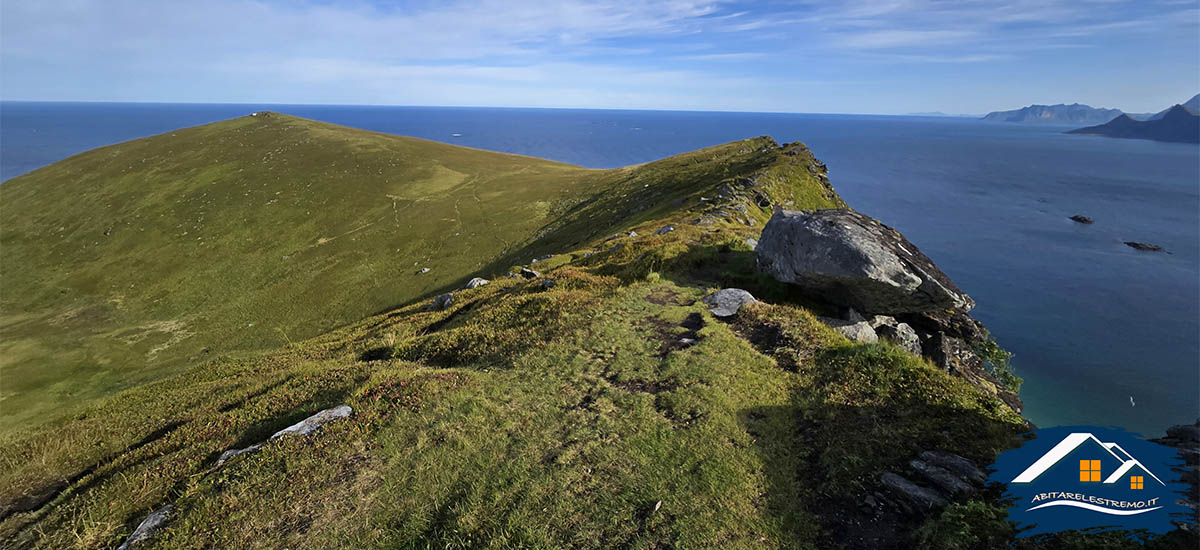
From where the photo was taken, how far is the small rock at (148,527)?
930 centimetres

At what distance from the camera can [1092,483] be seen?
8.39 meters

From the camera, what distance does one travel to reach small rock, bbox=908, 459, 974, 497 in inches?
359

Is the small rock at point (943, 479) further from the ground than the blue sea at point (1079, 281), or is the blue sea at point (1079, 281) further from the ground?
the small rock at point (943, 479)

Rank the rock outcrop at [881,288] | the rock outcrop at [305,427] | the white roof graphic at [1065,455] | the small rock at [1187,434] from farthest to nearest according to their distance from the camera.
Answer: the rock outcrop at [881,288] → the rock outcrop at [305,427] → the small rock at [1187,434] → the white roof graphic at [1065,455]

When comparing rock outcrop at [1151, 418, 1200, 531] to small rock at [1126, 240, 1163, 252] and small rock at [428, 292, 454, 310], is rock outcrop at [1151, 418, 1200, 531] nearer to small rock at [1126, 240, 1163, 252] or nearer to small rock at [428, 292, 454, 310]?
small rock at [428, 292, 454, 310]

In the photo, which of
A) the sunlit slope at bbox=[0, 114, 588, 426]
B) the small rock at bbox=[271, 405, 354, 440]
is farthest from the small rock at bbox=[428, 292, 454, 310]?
the sunlit slope at bbox=[0, 114, 588, 426]

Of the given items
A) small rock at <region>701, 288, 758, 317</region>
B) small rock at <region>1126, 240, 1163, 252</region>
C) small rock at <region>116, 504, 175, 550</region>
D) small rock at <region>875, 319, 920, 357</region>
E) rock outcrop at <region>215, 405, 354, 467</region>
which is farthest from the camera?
small rock at <region>1126, 240, 1163, 252</region>

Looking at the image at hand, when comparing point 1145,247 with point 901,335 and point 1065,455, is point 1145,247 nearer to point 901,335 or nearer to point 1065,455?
point 901,335

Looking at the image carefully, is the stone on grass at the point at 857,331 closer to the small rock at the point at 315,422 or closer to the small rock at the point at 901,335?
the small rock at the point at 901,335

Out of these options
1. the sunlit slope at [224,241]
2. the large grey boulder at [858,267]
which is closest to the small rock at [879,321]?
the large grey boulder at [858,267]

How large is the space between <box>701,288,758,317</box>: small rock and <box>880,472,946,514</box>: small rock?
31.3 feet

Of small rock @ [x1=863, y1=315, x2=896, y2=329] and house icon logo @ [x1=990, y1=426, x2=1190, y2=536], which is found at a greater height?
house icon logo @ [x1=990, y1=426, x2=1190, y2=536]

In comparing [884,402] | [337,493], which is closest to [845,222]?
[884,402]

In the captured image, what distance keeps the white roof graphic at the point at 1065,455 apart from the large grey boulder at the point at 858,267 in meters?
9.77
